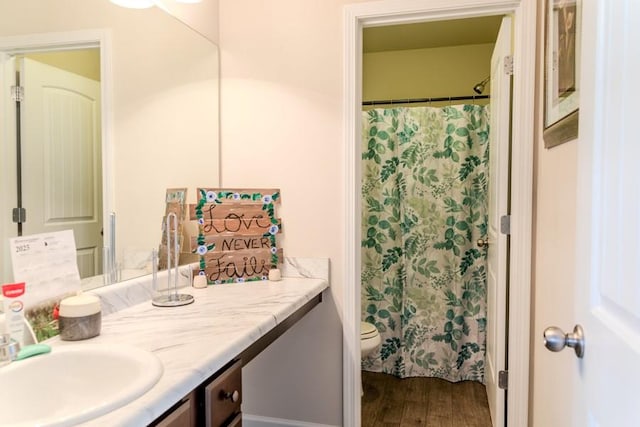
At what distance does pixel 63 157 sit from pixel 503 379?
1.95 m

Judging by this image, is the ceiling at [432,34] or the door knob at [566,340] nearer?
the door knob at [566,340]

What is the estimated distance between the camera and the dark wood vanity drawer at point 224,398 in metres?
1.11

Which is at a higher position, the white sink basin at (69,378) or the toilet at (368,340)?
the white sink basin at (69,378)

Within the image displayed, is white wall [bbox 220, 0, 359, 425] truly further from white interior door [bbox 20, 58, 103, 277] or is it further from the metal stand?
white interior door [bbox 20, 58, 103, 277]

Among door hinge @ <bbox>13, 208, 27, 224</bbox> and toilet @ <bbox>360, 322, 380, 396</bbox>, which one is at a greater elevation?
door hinge @ <bbox>13, 208, 27, 224</bbox>

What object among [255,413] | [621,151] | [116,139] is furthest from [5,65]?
[255,413]

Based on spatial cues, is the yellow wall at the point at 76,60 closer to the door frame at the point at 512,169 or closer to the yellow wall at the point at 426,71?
the door frame at the point at 512,169

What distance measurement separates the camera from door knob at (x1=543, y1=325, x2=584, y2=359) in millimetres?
858

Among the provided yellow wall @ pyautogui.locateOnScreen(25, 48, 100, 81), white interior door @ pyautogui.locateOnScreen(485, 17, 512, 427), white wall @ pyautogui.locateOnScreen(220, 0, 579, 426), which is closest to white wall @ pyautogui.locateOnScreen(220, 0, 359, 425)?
white wall @ pyautogui.locateOnScreen(220, 0, 579, 426)

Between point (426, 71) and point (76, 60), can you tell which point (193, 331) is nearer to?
point (76, 60)

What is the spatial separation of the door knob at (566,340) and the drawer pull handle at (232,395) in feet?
2.54

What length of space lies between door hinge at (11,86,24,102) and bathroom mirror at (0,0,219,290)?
17mm

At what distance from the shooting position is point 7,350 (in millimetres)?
1038

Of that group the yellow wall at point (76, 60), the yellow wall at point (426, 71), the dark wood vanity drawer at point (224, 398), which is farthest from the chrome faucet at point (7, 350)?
the yellow wall at point (426, 71)
